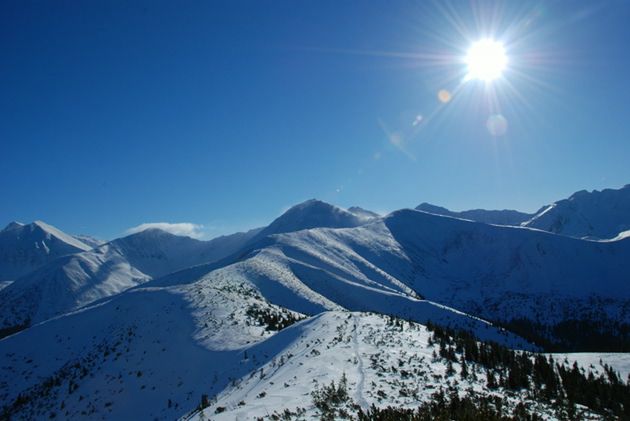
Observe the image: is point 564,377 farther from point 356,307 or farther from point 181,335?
point 356,307

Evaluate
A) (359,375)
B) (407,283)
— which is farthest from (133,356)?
(407,283)

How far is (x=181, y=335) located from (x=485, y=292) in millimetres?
184257

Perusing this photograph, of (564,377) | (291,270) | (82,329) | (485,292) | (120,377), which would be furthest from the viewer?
(485,292)

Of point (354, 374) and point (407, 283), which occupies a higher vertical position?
point (407, 283)

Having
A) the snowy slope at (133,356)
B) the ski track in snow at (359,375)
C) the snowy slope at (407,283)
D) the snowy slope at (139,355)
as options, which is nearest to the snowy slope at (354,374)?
the ski track in snow at (359,375)

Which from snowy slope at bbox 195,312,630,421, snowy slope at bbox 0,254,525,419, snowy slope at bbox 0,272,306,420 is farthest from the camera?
snowy slope at bbox 0,272,306,420

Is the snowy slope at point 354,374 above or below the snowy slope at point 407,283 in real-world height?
below

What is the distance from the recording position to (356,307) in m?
101

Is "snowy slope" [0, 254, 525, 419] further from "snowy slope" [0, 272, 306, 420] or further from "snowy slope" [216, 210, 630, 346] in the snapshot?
"snowy slope" [216, 210, 630, 346]

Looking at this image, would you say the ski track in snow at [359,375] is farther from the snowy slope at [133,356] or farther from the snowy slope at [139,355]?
the snowy slope at [133,356]

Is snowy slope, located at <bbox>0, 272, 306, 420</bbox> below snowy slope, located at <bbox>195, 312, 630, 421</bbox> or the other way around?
below

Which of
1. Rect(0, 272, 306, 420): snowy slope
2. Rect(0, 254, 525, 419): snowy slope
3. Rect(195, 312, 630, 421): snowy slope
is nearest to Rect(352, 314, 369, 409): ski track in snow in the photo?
Rect(195, 312, 630, 421): snowy slope

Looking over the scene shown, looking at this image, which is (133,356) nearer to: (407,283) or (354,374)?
(354,374)

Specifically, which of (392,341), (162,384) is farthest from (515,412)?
(162,384)
